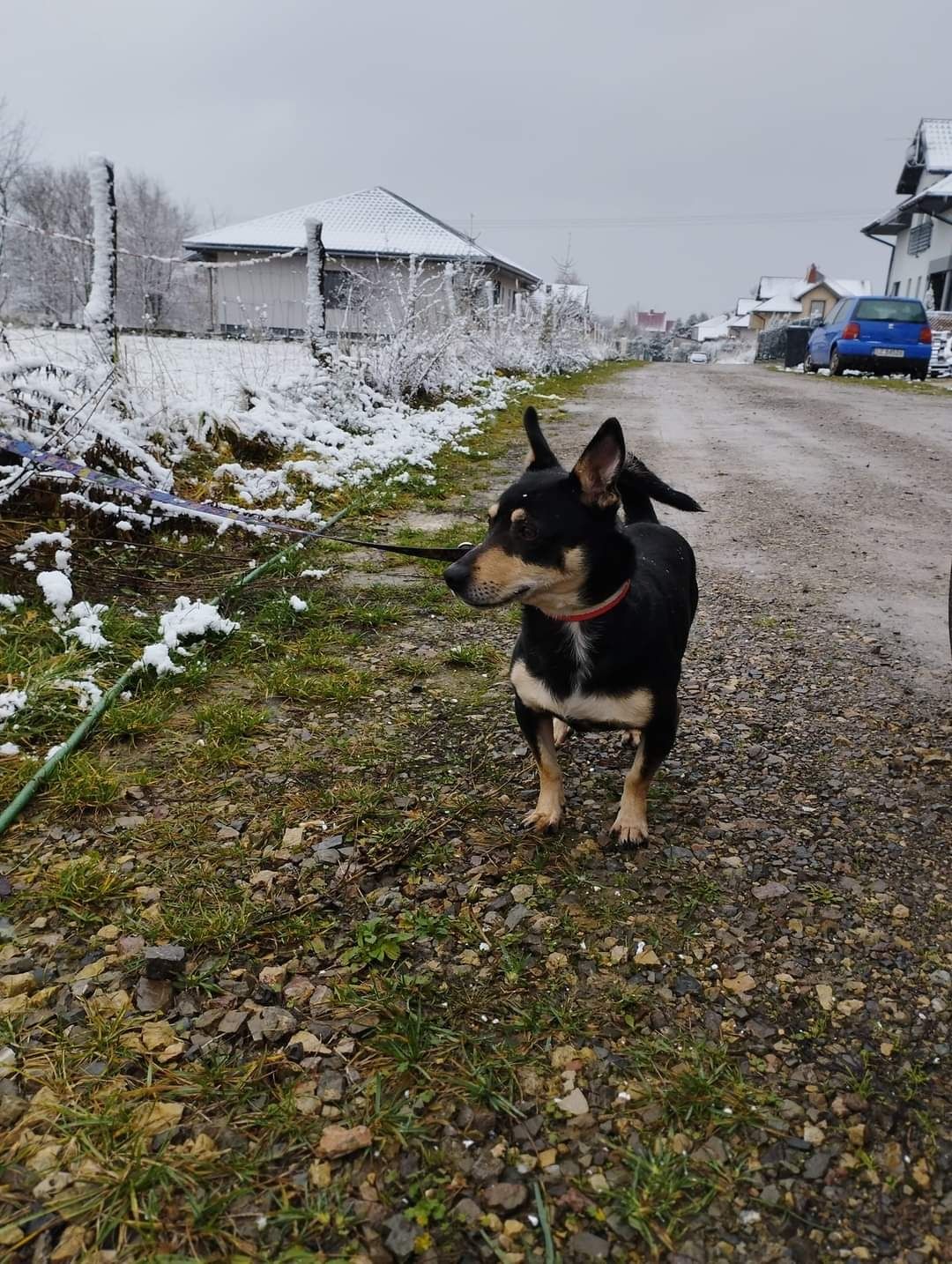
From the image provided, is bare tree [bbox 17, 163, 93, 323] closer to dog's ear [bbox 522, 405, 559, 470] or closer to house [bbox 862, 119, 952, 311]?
dog's ear [bbox 522, 405, 559, 470]

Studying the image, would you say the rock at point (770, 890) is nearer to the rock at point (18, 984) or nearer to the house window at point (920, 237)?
the rock at point (18, 984)

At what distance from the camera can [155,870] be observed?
2.62 m

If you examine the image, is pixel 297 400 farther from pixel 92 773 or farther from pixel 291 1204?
pixel 291 1204

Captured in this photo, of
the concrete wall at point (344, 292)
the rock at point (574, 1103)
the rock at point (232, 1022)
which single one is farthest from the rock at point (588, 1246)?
the concrete wall at point (344, 292)

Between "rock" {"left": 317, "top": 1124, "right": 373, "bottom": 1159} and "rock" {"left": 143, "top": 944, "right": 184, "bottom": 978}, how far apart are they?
0.67 m

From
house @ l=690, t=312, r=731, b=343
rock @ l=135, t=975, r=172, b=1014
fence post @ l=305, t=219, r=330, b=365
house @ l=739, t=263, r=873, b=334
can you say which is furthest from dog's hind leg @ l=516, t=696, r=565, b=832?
house @ l=690, t=312, r=731, b=343

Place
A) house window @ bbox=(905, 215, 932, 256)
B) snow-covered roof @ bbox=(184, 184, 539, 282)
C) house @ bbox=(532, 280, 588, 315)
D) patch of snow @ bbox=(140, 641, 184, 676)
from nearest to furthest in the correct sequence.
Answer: patch of snow @ bbox=(140, 641, 184, 676) < house @ bbox=(532, 280, 588, 315) < snow-covered roof @ bbox=(184, 184, 539, 282) < house window @ bbox=(905, 215, 932, 256)

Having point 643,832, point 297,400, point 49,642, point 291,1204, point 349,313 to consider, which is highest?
point 349,313

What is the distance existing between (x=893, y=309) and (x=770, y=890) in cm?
2209

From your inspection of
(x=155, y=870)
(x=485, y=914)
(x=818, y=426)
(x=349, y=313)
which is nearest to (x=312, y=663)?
(x=155, y=870)

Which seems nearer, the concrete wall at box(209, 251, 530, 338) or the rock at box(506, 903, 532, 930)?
the rock at box(506, 903, 532, 930)

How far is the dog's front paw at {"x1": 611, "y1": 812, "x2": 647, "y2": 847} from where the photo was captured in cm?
282

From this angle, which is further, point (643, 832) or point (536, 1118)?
point (643, 832)

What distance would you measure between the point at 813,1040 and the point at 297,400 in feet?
28.3
